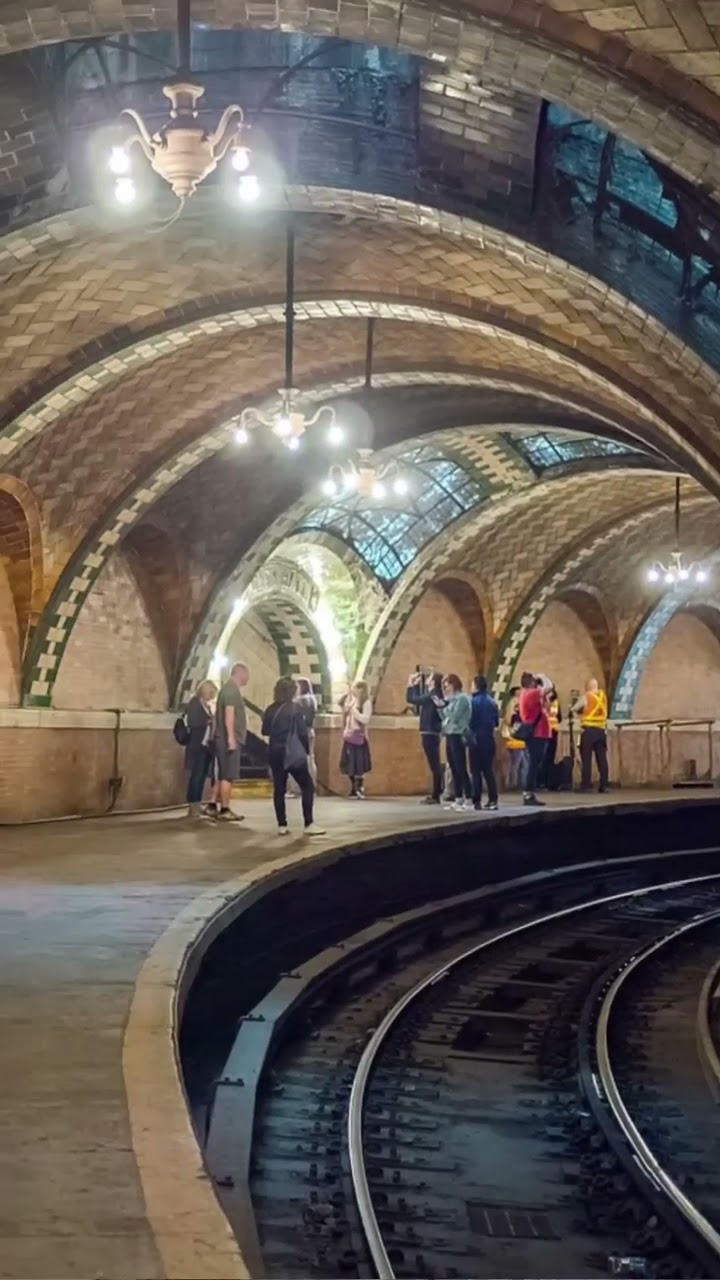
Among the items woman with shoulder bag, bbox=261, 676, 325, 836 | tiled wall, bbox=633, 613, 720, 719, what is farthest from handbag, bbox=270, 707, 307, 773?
tiled wall, bbox=633, 613, 720, 719

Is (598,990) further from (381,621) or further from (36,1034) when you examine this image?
(381,621)

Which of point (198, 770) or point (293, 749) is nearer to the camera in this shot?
point (293, 749)

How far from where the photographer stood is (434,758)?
17172 mm

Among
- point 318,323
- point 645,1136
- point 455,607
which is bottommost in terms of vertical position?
point 645,1136

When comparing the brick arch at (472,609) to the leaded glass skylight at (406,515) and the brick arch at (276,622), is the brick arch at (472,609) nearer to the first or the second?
the leaded glass skylight at (406,515)

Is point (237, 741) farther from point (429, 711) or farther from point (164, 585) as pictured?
point (164, 585)

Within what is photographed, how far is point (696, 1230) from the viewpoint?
5.12 meters

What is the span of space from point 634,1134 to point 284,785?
6.59 metres

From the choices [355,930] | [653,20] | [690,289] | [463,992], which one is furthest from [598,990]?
[653,20]

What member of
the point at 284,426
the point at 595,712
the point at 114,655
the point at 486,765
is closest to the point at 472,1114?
the point at 284,426

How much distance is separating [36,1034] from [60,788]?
32.2 ft

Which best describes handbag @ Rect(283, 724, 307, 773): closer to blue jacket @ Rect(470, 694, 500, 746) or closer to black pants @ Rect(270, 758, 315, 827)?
black pants @ Rect(270, 758, 315, 827)

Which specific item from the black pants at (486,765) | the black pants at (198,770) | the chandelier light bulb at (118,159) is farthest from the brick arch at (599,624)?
the chandelier light bulb at (118,159)

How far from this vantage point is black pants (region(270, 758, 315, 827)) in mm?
12320
